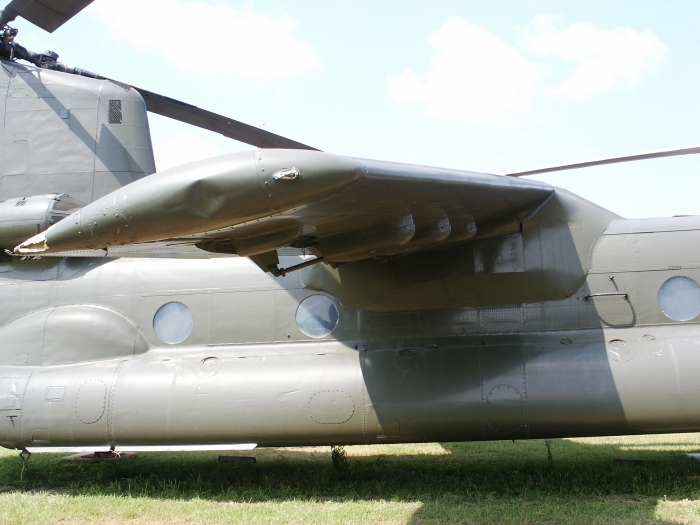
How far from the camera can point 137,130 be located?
8758 millimetres

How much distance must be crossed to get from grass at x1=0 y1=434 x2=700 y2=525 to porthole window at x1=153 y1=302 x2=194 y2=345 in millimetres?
1710

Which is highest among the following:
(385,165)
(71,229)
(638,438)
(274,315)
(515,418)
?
(385,165)

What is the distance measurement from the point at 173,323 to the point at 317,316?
1.83 metres

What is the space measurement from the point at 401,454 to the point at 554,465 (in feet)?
7.78

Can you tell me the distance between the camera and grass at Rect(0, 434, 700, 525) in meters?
5.88

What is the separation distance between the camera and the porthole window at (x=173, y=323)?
303 inches

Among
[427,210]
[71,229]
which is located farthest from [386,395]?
[71,229]

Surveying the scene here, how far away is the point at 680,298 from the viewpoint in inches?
270

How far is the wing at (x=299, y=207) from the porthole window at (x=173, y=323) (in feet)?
6.11

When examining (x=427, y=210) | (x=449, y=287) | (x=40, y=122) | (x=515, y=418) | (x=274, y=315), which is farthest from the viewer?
(x=40, y=122)

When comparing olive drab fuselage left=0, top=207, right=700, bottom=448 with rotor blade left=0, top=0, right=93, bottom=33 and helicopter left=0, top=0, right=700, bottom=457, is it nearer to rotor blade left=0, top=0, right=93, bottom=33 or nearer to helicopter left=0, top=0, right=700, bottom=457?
helicopter left=0, top=0, right=700, bottom=457

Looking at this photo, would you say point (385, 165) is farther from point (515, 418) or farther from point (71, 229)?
point (515, 418)

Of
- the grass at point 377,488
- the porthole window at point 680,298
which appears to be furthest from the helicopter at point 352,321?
the grass at point 377,488

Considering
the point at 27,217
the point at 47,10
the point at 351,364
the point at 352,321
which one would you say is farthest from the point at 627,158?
the point at 47,10
